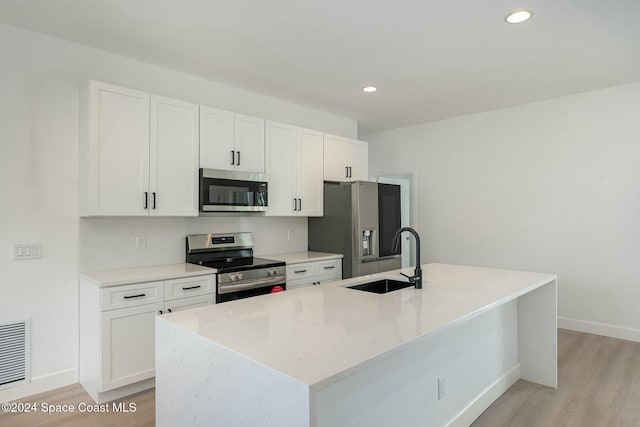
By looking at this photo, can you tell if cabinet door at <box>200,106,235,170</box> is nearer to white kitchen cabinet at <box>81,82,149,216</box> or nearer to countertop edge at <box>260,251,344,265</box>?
white kitchen cabinet at <box>81,82,149,216</box>

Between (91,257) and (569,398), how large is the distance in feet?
11.9

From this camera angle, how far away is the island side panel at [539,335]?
2.79m

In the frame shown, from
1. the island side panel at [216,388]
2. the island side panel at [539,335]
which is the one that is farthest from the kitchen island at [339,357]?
the island side panel at [539,335]

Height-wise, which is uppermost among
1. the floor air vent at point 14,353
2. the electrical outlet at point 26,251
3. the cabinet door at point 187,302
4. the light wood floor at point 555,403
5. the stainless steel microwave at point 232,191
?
the stainless steel microwave at point 232,191

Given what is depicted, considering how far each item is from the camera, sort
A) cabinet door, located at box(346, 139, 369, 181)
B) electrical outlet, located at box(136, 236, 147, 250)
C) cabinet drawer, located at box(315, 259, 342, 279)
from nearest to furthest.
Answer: electrical outlet, located at box(136, 236, 147, 250), cabinet drawer, located at box(315, 259, 342, 279), cabinet door, located at box(346, 139, 369, 181)

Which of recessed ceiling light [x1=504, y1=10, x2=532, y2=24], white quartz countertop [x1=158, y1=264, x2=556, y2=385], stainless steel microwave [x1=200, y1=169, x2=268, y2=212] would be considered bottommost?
white quartz countertop [x1=158, y1=264, x2=556, y2=385]

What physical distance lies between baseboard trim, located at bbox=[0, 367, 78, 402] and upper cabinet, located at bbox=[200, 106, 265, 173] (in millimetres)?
1889

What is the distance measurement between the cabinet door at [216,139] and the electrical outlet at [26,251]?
52.5 inches

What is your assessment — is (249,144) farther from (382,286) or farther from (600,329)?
(600,329)

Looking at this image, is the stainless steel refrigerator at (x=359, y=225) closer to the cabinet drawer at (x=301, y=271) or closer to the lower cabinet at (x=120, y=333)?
the cabinet drawer at (x=301, y=271)

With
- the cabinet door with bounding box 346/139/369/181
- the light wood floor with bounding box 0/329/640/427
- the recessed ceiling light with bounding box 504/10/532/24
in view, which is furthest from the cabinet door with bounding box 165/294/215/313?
the recessed ceiling light with bounding box 504/10/532/24

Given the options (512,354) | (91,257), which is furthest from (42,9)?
(512,354)

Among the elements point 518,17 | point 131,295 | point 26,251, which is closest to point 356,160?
point 518,17

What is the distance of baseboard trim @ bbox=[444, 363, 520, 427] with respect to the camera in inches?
86.6
